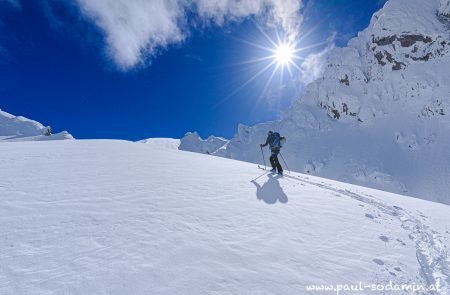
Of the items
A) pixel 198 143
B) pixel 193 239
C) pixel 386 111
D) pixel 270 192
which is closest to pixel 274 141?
pixel 270 192

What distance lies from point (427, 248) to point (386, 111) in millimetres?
69661

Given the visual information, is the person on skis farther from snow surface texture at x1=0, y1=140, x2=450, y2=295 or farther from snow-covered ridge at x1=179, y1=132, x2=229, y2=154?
snow-covered ridge at x1=179, y1=132, x2=229, y2=154

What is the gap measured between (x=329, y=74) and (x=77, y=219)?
3433 inches

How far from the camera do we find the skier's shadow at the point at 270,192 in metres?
8.13

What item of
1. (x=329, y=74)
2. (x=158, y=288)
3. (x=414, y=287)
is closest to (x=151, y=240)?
(x=158, y=288)

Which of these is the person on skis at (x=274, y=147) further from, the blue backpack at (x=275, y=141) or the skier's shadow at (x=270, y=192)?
the skier's shadow at (x=270, y=192)

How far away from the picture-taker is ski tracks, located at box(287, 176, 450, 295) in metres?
4.37

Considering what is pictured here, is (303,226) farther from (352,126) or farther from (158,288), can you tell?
(352,126)

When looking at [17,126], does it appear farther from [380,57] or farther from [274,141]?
[274,141]

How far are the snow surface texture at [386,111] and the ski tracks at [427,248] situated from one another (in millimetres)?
43659

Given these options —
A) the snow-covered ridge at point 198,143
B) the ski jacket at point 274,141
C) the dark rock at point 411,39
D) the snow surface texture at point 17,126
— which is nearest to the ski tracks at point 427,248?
the ski jacket at point 274,141

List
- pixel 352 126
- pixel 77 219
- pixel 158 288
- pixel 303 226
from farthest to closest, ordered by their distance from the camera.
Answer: pixel 352 126, pixel 303 226, pixel 77 219, pixel 158 288

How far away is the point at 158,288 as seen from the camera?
3.38m

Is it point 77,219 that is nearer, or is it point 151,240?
point 151,240
